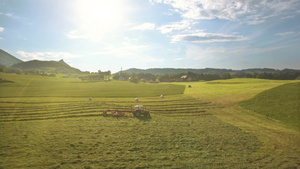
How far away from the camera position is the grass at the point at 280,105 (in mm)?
34403

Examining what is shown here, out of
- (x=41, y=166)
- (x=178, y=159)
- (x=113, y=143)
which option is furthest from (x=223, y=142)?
(x=41, y=166)

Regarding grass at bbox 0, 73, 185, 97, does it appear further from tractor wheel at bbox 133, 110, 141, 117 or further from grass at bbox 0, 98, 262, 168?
grass at bbox 0, 98, 262, 168

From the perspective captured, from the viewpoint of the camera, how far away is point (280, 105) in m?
40.2

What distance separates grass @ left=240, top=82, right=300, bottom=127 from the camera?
34403 mm

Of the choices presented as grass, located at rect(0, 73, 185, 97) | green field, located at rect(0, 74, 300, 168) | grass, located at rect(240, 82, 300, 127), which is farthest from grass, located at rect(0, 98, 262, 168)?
grass, located at rect(0, 73, 185, 97)

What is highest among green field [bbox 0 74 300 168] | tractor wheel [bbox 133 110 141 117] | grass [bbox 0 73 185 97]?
grass [bbox 0 73 185 97]

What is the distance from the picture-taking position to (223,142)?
2042 cm

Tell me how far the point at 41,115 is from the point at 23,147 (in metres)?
16.7

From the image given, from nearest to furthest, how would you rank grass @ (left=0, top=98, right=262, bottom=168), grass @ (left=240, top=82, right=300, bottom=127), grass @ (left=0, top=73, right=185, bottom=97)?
grass @ (left=0, top=98, right=262, bottom=168), grass @ (left=240, top=82, right=300, bottom=127), grass @ (left=0, top=73, right=185, bottom=97)

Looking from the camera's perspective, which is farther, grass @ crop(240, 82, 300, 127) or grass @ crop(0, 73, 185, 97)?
grass @ crop(0, 73, 185, 97)

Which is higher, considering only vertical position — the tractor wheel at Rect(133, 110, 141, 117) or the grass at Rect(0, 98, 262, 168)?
the tractor wheel at Rect(133, 110, 141, 117)

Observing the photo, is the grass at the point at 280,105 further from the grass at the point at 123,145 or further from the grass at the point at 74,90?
the grass at the point at 74,90

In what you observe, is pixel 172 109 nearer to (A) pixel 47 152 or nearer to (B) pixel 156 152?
(B) pixel 156 152

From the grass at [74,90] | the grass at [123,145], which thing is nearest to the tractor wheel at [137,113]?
the grass at [123,145]
